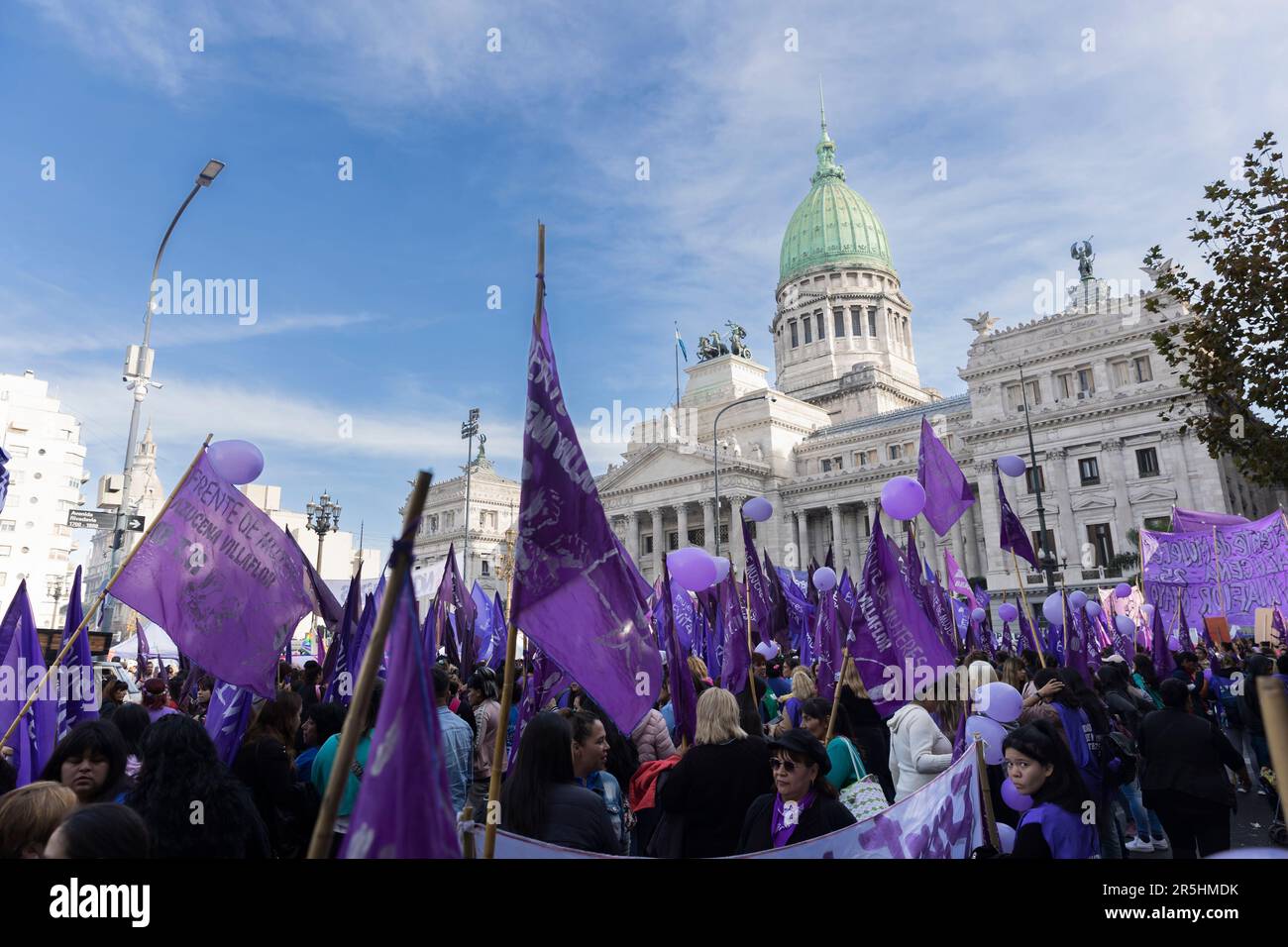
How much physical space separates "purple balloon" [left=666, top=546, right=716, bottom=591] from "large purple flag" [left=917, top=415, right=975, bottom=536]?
2881 mm

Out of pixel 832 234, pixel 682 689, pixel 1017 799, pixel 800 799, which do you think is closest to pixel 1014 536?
pixel 682 689

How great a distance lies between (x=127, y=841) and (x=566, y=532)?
1.91m

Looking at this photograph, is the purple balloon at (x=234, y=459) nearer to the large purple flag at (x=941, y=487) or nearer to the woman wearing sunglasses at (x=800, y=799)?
the woman wearing sunglasses at (x=800, y=799)

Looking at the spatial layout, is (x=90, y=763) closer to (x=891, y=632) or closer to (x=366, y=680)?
(x=366, y=680)

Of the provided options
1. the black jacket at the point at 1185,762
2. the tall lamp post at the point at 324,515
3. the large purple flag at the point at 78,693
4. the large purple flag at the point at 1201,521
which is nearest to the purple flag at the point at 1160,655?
the black jacket at the point at 1185,762

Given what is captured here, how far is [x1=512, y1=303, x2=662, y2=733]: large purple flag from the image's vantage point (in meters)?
3.49

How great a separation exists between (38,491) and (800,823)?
76.4m

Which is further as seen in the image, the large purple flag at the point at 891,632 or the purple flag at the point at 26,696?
the large purple flag at the point at 891,632

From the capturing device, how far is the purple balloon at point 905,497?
10.3 metres

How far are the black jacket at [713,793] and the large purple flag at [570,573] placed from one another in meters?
0.74

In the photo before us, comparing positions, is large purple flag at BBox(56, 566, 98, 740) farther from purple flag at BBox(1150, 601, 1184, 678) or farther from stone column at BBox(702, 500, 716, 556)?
stone column at BBox(702, 500, 716, 556)

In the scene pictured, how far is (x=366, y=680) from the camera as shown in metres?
1.72
